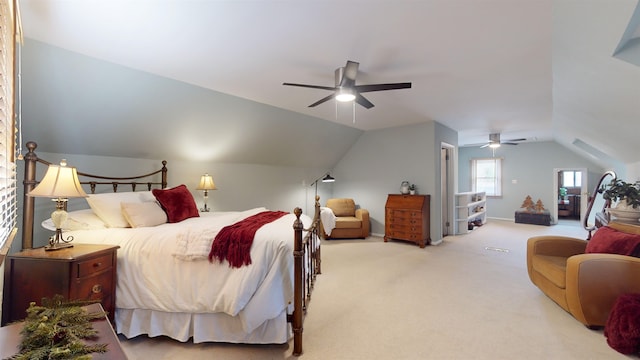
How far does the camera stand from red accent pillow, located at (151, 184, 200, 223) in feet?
9.82

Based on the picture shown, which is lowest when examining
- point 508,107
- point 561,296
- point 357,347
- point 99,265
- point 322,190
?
point 357,347

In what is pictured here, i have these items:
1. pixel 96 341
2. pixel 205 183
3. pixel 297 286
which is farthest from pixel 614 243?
pixel 205 183

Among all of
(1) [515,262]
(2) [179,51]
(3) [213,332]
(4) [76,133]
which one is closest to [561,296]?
(1) [515,262]

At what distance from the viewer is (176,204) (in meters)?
3.08

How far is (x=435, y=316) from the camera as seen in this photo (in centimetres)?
256

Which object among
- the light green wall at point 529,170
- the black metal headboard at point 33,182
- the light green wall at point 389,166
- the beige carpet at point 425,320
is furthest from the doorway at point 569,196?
the black metal headboard at point 33,182

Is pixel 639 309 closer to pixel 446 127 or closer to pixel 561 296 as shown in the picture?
pixel 561 296

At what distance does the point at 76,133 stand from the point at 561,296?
A: 17.6ft

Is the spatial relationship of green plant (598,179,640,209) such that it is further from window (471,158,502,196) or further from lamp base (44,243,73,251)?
lamp base (44,243,73,251)

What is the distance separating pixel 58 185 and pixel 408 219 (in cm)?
495

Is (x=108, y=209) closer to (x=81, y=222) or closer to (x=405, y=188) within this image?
(x=81, y=222)

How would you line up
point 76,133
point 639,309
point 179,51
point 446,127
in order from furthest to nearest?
point 446,127
point 76,133
point 179,51
point 639,309

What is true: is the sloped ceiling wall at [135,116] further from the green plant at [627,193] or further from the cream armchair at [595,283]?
the green plant at [627,193]

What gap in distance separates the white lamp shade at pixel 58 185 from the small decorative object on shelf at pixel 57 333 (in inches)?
46.8
